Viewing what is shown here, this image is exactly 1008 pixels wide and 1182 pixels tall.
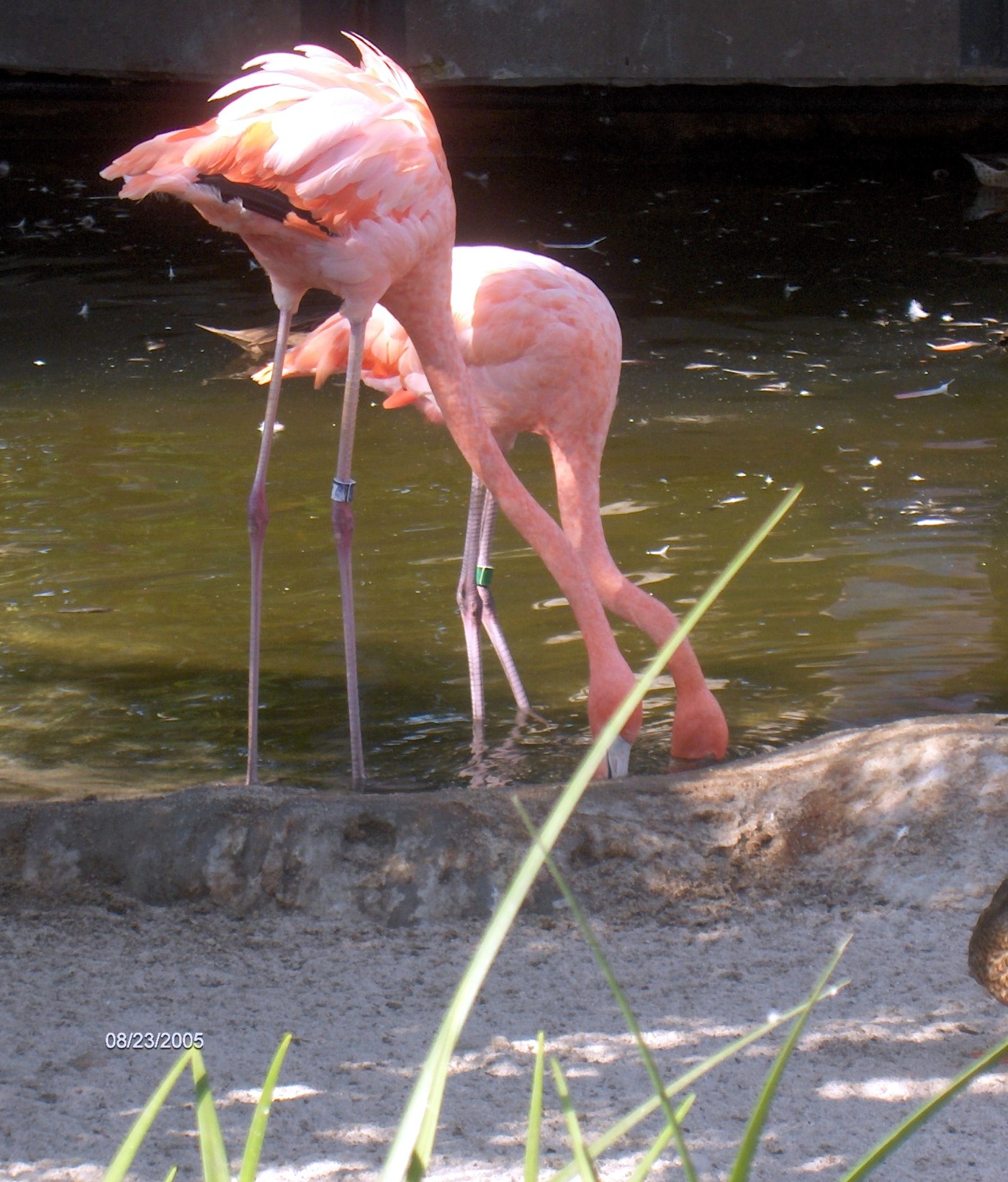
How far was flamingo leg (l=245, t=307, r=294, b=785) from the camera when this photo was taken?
377cm

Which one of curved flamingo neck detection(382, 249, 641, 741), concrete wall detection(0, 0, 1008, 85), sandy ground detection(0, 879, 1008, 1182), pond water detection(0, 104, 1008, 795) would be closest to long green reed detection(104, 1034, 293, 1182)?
sandy ground detection(0, 879, 1008, 1182)

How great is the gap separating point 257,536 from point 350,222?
91 cm

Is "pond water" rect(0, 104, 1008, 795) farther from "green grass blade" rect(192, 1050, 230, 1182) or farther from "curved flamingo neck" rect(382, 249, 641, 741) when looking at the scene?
"green grass blade" rect(192, 1050, 230, 1182)

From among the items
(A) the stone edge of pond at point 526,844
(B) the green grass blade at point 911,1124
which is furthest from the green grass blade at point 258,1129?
(A) the stone edge of pond at point 526,844

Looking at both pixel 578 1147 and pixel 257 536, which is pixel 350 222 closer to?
pixel 257 536

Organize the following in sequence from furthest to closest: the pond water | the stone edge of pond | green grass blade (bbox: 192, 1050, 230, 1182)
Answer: the pond water → the stone edge of pond → green grass blade (bbox: 192, 1050, 230, 1182)

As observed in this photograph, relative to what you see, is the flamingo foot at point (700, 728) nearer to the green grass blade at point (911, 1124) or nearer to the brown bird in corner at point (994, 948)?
the brown bird in corner at point (994, 948)

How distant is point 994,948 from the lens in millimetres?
2557

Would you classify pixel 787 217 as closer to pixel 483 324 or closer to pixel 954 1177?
pixel 483 324

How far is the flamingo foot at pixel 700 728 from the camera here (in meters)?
3.75

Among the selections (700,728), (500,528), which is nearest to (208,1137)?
(700,728)

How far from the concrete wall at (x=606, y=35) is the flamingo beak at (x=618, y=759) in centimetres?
750

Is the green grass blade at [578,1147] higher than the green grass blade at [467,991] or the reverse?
the reverse

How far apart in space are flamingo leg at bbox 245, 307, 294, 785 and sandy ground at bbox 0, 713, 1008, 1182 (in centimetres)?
79
